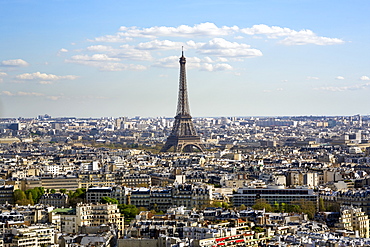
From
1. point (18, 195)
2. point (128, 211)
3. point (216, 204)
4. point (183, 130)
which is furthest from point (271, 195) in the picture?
point (183, 130)

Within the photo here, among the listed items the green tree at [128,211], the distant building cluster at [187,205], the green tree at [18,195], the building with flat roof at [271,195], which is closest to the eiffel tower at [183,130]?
the distant building cluster at [187,205]

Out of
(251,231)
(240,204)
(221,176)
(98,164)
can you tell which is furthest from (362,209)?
(98,164)

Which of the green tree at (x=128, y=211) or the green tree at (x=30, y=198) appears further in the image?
the green tree at (x=30, y=198)

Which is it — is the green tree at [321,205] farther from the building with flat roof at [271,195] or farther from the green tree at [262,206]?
the green tree at [262,206]


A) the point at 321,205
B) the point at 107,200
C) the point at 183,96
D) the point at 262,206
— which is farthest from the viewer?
the point at 183,96

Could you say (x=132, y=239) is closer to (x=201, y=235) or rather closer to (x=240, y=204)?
(x=201, y=235)

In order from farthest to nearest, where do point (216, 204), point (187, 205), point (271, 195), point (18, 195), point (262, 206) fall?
1. point (18, 195)
2. point (271, 195)
3. point (187, 205)
4. point (216, 204)
5. point (262, 206)

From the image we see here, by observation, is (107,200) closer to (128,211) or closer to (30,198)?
(128,211)

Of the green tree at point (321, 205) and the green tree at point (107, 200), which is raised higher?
the green tree at point (107, 200)
